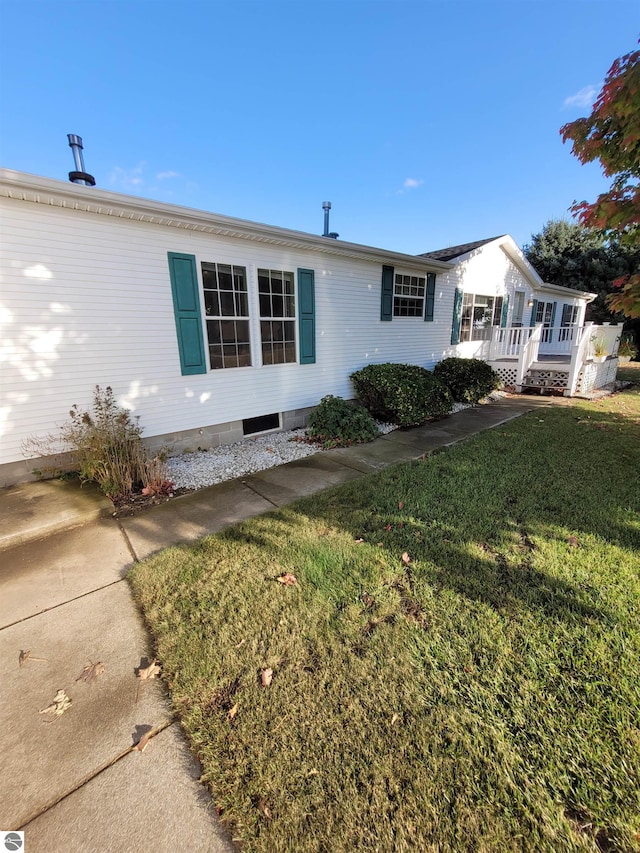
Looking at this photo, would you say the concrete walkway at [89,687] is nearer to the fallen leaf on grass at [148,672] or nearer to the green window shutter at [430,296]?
the fallen leaf on grass at [148,672]

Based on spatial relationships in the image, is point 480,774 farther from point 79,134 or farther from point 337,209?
point 337,209

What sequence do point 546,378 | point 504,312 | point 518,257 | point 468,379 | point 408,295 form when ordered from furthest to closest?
point 504,312 → point 518,257 → point 546,378 → point 468,379 → point 408,295

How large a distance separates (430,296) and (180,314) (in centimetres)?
650

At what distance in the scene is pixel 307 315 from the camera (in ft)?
21.6

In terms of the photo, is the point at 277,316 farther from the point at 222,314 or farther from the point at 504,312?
the point at 504,312

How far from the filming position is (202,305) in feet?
17.4

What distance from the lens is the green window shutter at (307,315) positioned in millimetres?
6441

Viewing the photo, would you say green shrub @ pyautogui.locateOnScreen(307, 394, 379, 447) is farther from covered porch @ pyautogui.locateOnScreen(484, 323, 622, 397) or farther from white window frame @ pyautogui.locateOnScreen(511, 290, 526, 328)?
white window frame @ pyautogui.locateOnScreen(511, 290, 526, 328)

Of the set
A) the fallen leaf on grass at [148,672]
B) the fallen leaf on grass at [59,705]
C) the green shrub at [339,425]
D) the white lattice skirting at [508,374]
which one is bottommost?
the fallen leaf on grass at [59,705]

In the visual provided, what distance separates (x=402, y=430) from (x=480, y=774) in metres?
5.59

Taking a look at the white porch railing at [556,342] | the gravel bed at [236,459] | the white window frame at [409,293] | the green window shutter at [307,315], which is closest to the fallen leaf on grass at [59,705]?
the gravel bed at [236,459]

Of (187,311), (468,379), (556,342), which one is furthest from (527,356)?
(187,311)

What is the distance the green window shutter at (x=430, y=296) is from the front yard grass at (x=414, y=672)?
6609 mm

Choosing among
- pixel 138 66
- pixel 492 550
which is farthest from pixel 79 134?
pixel 492 550
